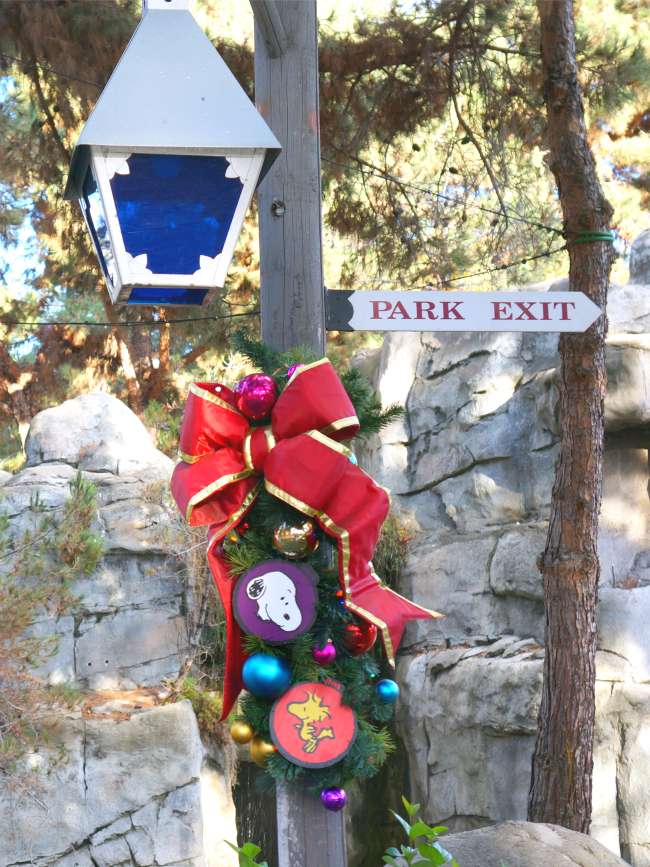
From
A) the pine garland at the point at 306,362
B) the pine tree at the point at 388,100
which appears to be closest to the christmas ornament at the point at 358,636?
the pine garland at the point at 306,362

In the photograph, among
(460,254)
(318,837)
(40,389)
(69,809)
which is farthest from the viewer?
(40,389)

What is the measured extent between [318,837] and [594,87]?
18.6ft

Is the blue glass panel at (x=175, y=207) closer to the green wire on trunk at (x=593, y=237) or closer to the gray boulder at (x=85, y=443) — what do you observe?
the green wire on trunk at (x=593, y=237)

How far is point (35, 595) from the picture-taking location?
→ 277 inches

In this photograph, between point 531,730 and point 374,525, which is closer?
point 374,525

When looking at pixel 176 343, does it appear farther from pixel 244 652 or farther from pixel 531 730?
pixel 244 652

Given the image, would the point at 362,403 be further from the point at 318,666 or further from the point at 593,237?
the point at 593,237

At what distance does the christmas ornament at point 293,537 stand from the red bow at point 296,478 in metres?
0.06

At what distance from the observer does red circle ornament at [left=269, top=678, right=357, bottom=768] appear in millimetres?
2055

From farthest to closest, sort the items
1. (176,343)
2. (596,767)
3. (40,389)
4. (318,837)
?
(176,343), (40,389), (596,767), (318,837)

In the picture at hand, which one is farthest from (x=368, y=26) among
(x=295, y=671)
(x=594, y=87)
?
(x=295, y=671)

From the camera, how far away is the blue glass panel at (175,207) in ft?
6.56

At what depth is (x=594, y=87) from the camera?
6.16 m

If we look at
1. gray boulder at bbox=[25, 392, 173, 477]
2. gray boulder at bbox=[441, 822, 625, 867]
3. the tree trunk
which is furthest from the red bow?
gray boulder at bbox=[25, 392, 173, 477]
